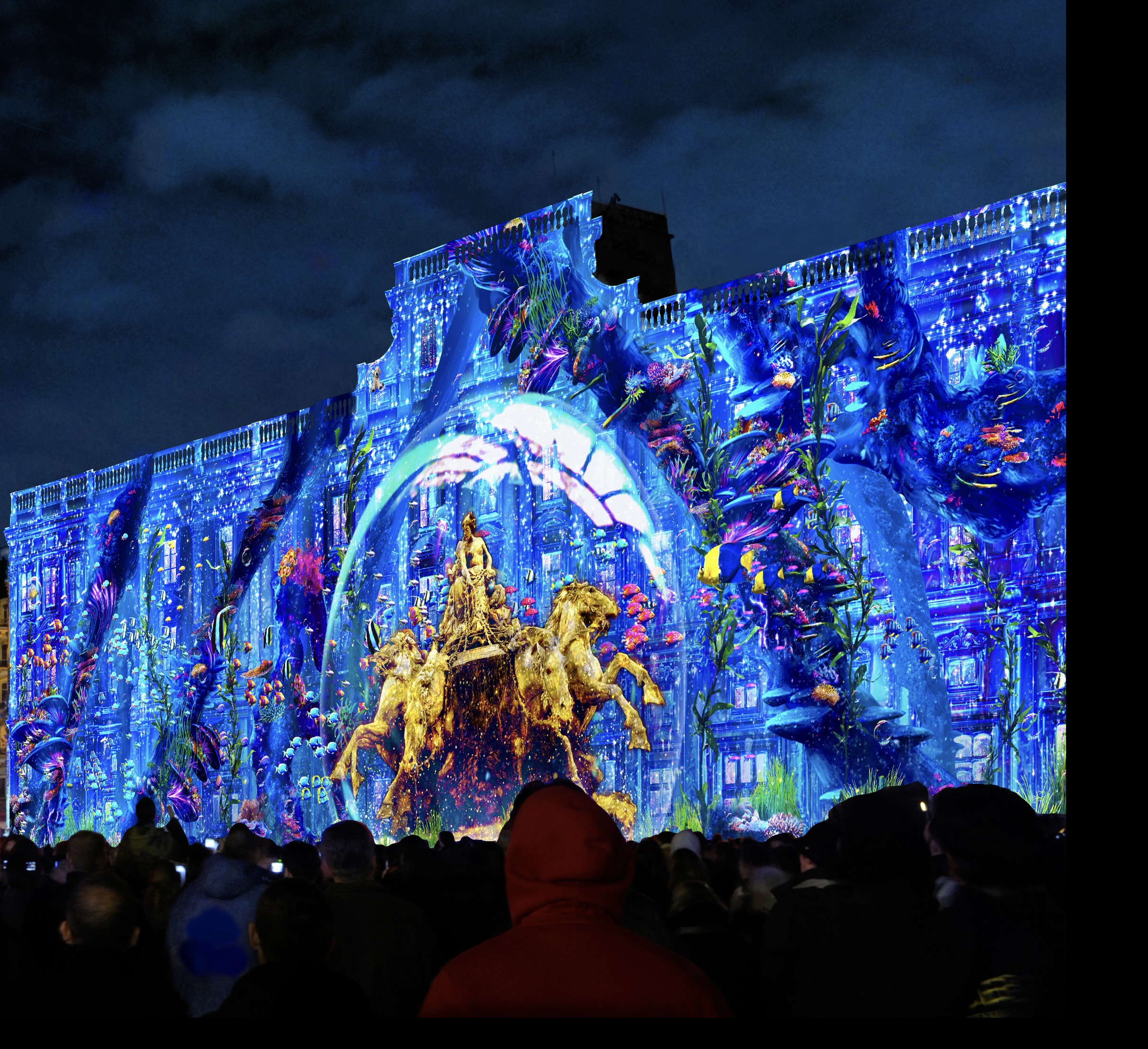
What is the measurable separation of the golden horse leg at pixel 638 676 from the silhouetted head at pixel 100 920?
17.1 meters

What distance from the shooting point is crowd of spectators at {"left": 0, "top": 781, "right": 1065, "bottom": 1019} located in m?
2.89

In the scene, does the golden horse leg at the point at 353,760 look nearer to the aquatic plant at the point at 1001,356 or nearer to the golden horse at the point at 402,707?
the golden horse at the point at 402,707

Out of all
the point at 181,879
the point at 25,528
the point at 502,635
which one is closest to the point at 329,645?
the point at 502,635

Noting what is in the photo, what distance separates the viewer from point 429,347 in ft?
84.9

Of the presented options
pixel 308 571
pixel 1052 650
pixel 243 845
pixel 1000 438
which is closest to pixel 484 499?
pixel 308 571

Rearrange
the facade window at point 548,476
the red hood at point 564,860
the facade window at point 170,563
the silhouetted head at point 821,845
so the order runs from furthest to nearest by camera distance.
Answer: the facade window at point 170,563, the facade window at point 548,476, the silhouetted head at point 821,845, the red hood at point 564,860

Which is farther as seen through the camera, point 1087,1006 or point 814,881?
point 814,881

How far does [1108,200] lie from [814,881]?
3.48 meters

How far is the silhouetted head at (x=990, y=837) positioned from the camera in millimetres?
4020

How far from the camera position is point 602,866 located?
2.96m

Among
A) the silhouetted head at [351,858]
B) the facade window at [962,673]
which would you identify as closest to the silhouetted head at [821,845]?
the silhouetted head at [351,858]

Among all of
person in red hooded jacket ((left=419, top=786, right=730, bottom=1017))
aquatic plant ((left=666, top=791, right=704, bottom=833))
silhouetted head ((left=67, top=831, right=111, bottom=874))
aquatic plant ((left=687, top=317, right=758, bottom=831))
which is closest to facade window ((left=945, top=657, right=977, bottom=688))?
aquatic plant ((left=687, top=317, right=758, bottom=831))

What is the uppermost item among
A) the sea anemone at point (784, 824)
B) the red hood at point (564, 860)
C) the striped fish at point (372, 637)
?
the striped fish at point (372, 637)

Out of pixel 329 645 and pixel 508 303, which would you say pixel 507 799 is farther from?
pixel 508 303
